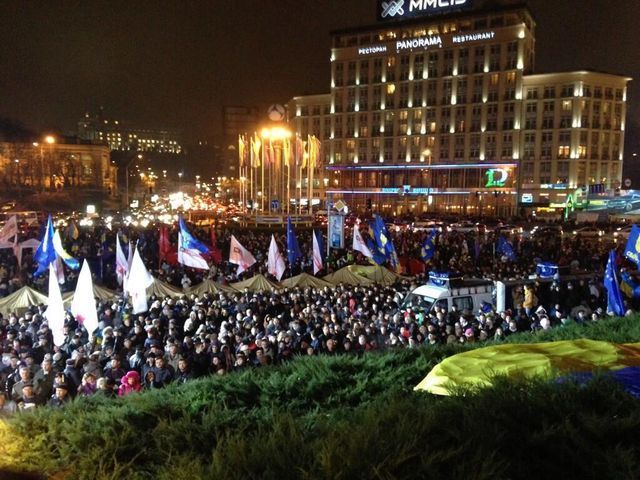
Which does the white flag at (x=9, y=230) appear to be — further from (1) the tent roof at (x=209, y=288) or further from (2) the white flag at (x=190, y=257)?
(1) the tent roof at (x=209, y=288)

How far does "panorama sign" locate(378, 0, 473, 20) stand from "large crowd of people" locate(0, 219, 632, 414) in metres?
65.1

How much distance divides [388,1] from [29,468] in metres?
85.0

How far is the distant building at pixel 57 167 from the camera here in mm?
71938

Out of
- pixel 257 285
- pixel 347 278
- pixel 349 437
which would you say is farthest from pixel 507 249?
pixel 349 437

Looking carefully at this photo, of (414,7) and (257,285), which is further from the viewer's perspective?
(414,7)

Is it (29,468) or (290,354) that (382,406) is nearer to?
(29,468)

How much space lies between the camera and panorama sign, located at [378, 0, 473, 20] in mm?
75500

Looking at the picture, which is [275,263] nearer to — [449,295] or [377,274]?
[377,274]

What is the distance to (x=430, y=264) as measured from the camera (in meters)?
23.9

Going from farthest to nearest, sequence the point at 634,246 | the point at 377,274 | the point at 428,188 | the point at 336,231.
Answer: the point at 428,188, the point at 336,231, the point at 377,274, the point at 634,246

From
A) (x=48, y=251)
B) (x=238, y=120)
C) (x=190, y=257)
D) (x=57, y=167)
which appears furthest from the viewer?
(x=238, y=120)

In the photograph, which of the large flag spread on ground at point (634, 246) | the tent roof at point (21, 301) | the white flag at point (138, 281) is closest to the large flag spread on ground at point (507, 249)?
the large flag spread on ground at point (634, 246)

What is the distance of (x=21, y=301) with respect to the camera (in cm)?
1488

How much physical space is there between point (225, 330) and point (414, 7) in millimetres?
76767
